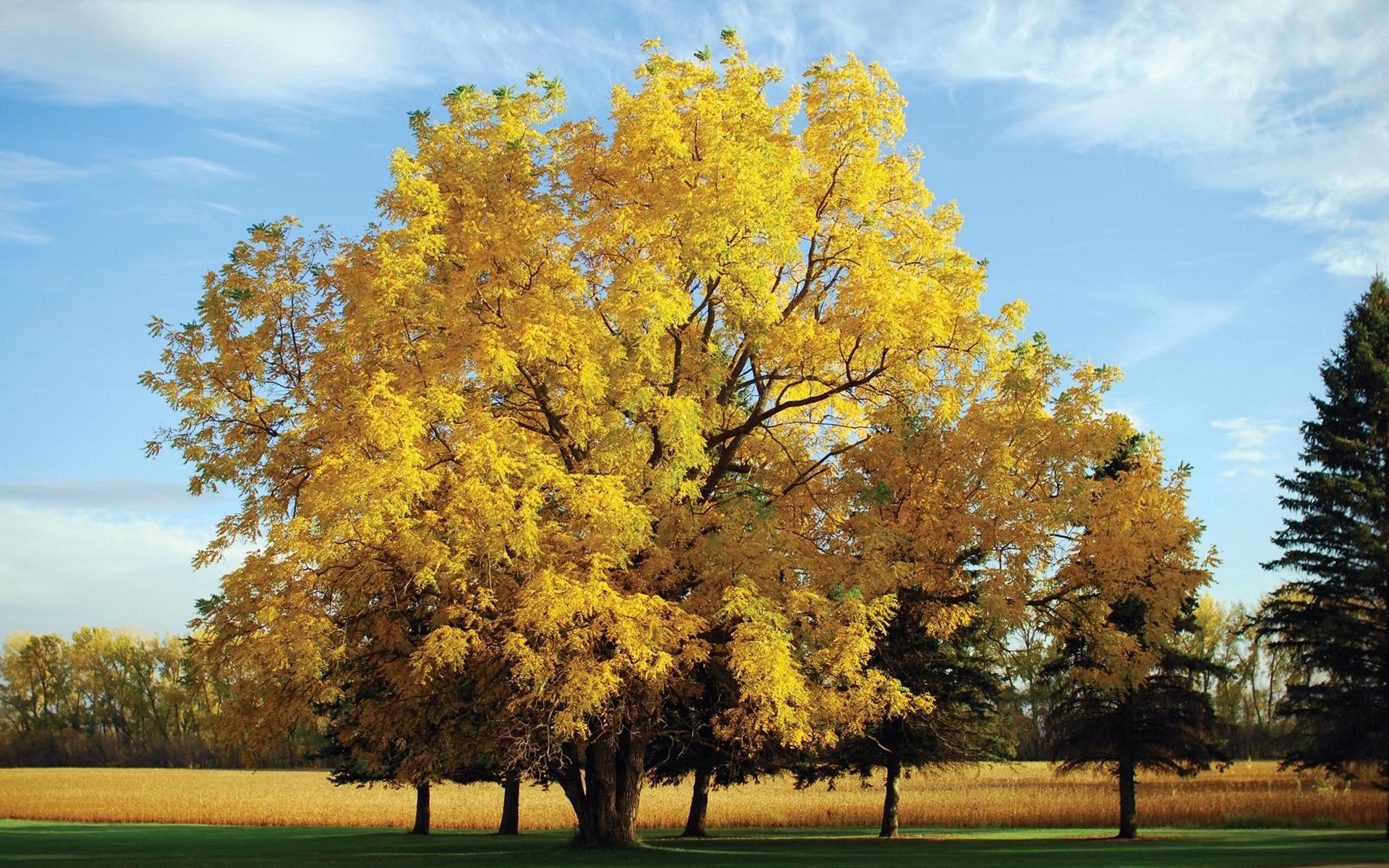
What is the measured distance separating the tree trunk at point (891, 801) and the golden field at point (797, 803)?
2.11ft

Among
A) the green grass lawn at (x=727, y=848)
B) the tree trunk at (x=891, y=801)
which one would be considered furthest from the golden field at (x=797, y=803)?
the green grass lawn at (x=727, y=848)

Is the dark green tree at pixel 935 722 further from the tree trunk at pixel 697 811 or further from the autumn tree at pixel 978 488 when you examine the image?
the autumn tree at pixel 978 488

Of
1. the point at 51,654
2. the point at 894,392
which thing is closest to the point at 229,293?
the point at 894,392

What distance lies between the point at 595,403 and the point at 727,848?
40.9 feet

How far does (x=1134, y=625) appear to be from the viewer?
29266mm

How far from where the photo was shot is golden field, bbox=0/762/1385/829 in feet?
113

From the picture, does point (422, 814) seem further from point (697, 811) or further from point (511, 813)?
point (697, 811)

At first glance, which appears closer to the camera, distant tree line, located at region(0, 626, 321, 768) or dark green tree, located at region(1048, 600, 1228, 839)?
dark green tree, located at region(1048, 600, 1228, 839)

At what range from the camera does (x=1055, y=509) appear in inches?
715

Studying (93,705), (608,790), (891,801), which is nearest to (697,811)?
(891,801)

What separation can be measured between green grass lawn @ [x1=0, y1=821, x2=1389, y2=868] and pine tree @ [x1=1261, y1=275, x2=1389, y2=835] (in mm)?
2942

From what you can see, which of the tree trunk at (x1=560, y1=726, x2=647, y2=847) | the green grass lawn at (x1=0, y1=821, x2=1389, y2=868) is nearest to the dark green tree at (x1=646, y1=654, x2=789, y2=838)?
the tree trunk at (x1=560, y1=726, x2=647, y2=847)

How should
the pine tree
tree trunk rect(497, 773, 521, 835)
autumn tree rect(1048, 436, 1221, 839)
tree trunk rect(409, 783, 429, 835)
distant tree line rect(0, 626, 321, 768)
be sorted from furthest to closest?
distant tree line rect(0, 626, 321, 768), tree trunk rect(409, 783, 429, 835), tree trunk rect(497, 773, 521, 835), the pine tree, autumn tree rect(1048, 436, 1221, 839)

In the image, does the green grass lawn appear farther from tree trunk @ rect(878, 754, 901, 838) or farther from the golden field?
the golden field
